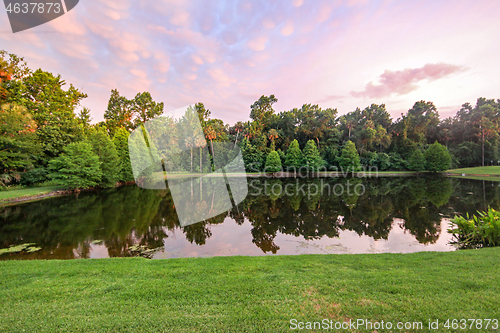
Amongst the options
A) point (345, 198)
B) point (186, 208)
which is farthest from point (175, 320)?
point (345, 198)

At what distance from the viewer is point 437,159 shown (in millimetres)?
34500

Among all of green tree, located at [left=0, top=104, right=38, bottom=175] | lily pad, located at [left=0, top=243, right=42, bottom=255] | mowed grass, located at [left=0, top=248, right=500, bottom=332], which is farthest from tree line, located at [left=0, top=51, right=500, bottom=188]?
mowed grass, located at [left=0, top=248, right=500, bottom=332]

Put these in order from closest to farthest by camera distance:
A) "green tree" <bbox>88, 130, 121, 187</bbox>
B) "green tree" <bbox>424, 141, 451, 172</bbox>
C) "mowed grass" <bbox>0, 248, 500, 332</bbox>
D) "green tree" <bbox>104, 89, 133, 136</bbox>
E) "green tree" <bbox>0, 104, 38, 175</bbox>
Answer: "mowed grass" <bbox>0, 248, 500, 332</bbox> < "green tree" <bbox>0, 104, 38, 175</bbox> < "green tree" <bbox>88, 130, 121, 187</bbox> < "green tree" <bbox>424, 141, 451, 172</bbox> < "green tree" <bbox>104, 89, 133, 136</bbox>

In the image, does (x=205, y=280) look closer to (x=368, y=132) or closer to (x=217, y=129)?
(x=217, y=129)

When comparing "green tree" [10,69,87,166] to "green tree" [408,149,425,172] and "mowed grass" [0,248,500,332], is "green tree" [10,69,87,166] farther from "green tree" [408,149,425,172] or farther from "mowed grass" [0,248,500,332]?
"green tree" [408,149,425,172]

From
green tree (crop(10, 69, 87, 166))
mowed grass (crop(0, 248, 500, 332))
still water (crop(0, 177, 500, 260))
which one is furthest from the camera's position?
green tree (crop(10, 69, 87, 166))

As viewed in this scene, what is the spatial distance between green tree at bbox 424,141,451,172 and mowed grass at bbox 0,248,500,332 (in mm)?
39253

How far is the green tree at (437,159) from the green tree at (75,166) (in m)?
46.7

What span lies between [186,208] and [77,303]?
385 inches

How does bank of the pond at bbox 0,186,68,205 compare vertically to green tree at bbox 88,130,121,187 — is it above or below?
below

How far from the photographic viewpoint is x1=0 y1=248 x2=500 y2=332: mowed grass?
8.25 ft

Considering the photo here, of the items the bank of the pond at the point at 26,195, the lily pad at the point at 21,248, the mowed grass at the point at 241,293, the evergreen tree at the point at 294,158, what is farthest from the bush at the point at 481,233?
the evergreen tree at the point at 294,158

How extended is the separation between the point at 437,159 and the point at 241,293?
1729 inches

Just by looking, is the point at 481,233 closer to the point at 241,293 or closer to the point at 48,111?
the point at 241,293
